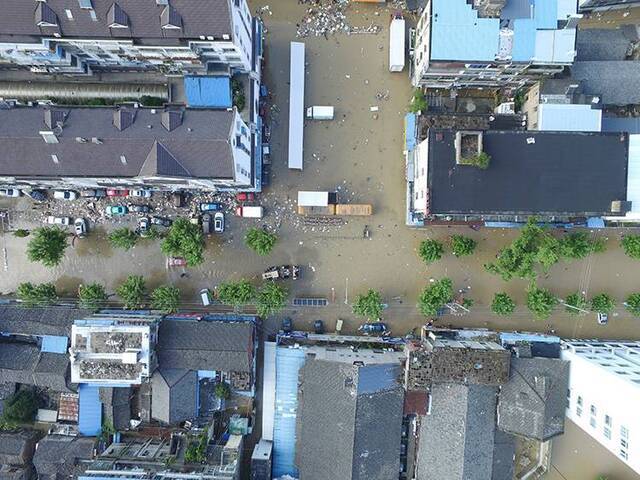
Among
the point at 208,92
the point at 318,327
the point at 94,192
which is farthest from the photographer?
the point at 318,327

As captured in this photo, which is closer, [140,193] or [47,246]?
[47,246]

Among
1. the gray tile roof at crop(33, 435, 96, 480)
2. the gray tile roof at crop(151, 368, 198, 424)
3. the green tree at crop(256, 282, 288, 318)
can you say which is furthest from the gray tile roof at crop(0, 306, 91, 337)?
the green tree at crop(256, 282, 288, 318)

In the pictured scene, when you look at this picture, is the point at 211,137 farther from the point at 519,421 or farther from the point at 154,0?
the point at 519,421

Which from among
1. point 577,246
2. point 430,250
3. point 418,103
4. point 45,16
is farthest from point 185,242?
point 577,246

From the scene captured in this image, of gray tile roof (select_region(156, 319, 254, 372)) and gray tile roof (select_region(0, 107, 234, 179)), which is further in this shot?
gray tile roof (select_region(156, 319, 254, 372))

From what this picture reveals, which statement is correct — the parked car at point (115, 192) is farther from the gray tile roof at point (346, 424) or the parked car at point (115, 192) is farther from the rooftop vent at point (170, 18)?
the gray tile roof at point (346, 424)

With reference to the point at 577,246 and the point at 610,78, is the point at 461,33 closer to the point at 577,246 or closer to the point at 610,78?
the point at 610,78

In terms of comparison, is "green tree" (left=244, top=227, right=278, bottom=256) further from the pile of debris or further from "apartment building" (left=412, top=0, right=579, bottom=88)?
"apartment building" (left=412, top=0, right=579, bottom=88)
